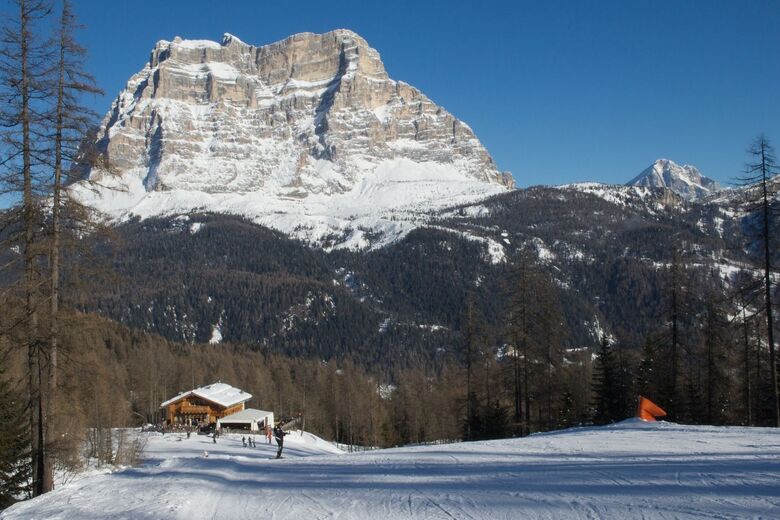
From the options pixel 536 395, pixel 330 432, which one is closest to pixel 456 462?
pixel 536 395

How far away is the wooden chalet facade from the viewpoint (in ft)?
244

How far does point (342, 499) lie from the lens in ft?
39.7

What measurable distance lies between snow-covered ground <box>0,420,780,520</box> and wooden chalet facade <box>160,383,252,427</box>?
5839 centimetres

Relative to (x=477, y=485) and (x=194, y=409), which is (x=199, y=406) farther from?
(x=477, y=485)

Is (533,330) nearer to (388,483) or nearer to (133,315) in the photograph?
(388,483)

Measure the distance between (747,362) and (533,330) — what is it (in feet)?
39.3

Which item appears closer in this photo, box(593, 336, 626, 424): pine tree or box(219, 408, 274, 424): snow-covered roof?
box(593, 336, 626, 424): pine tree

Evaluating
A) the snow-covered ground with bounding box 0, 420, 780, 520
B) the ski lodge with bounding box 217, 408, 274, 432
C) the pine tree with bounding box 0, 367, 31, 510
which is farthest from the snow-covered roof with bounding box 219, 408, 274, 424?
the snow-covered ground with bounding box 0, 420, 780, 520

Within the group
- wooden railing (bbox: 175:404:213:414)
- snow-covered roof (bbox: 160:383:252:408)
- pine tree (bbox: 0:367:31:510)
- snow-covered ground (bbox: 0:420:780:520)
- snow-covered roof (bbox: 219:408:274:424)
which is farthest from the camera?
wooden railing (bbox: 175:404:213:414)

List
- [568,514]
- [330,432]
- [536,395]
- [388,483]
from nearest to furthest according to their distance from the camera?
[568,514] < [388,483] < [536,395] < [330,432]

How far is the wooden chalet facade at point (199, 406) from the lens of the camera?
244 feet

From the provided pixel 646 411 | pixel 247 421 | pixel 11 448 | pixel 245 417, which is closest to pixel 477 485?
pixel 646 411

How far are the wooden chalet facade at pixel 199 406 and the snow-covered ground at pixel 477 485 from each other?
192ft

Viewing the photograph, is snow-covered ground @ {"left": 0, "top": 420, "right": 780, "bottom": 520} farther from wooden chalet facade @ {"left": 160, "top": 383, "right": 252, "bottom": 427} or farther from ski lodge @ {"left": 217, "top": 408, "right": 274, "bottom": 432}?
wooden chalet facade @ {"left": 160, "top": 383, "right": 252, "bottom": 427}
